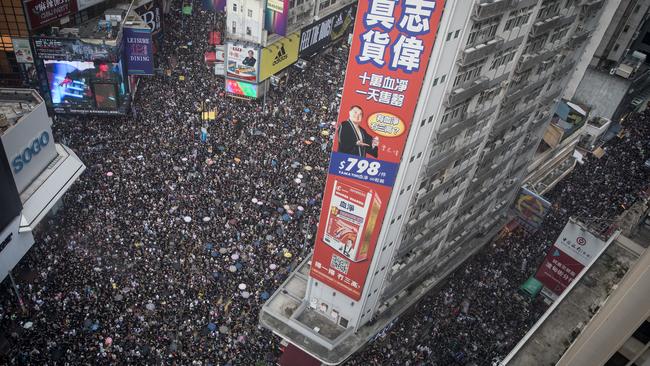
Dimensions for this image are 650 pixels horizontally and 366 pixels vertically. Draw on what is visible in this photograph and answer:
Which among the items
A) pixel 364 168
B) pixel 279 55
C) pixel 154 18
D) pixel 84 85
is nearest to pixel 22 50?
pixel 84 85

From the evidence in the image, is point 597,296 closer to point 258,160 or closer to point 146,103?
point 258,160

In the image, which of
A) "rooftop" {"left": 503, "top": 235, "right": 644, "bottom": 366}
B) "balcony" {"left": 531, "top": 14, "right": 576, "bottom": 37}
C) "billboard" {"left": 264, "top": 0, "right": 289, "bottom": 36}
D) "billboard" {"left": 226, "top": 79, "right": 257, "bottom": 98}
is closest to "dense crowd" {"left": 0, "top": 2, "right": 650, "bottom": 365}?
"billboard" {"left": 226, "top": 79, "right": 257, "bottom": 98}

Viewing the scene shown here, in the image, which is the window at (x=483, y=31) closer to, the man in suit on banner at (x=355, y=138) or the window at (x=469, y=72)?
the window at (x=469, y=72)

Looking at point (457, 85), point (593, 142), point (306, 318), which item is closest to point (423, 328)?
point (306, 318)

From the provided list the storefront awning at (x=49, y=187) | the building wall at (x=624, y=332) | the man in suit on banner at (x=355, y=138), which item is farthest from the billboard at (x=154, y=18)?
the building wall at (x=624, y=332)

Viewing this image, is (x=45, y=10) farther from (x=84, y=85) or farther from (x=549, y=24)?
(x=549, y=24)
